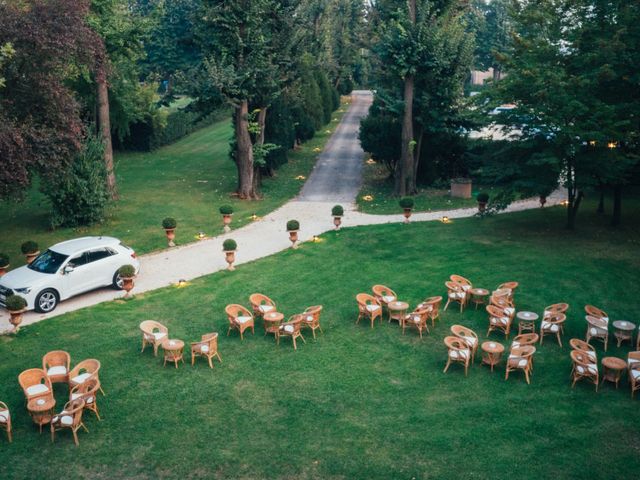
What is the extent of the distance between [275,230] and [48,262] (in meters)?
10.6

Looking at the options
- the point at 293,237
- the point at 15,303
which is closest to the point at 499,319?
the point at 293,237

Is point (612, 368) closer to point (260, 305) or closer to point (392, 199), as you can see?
point (260, 305)

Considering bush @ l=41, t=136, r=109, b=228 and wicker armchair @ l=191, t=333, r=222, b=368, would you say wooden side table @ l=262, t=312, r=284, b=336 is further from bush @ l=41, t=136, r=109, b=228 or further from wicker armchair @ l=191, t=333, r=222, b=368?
bush @ l=41, t=136, r=109, b=228

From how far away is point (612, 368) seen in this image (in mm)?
14602

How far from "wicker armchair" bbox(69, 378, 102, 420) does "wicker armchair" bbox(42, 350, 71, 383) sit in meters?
1.20

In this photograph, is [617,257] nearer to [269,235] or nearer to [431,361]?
[431,361]

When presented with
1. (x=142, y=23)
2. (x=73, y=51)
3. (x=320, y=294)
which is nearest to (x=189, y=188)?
(x=142, y=23)

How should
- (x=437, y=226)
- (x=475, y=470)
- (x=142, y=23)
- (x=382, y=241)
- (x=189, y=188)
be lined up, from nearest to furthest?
(x=475, y=470) < (x=382, y=241) < (x=437, y=226) < (x=142, y=23) < (x=189, y=188)

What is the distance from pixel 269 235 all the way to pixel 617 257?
14141mm

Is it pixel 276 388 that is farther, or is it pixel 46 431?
pixel 276 388

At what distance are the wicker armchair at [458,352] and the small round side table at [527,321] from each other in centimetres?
261

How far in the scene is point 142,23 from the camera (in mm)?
32031

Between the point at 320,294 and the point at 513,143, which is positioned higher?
the point at 513,143

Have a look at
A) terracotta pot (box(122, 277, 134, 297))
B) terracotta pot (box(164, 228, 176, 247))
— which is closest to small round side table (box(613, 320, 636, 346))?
terracotta pot (box(122, 277, 134, 297))
